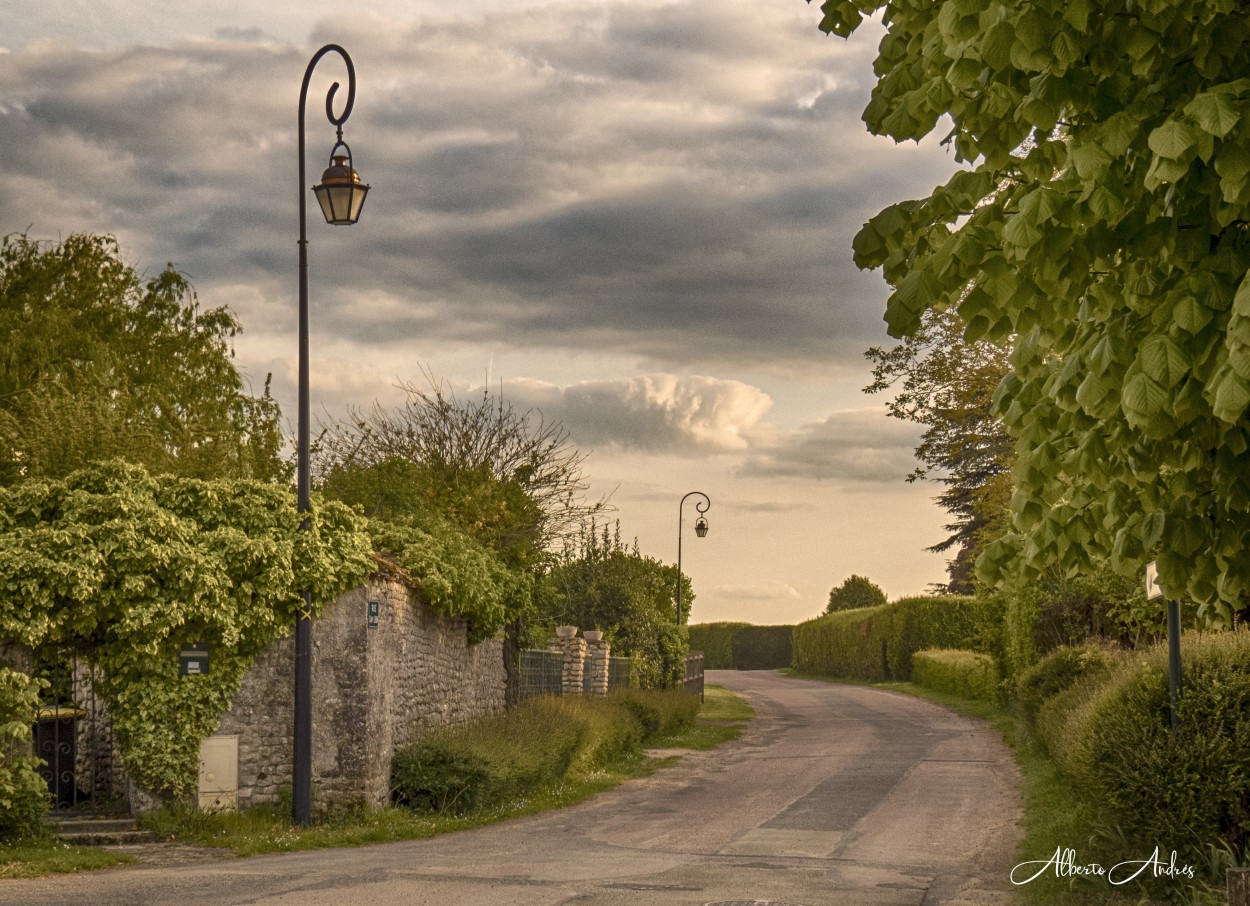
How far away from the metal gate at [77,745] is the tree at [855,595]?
6025 cm

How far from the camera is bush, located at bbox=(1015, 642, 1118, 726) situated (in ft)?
68.3

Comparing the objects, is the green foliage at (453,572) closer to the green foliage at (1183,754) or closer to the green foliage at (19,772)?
the green foliage at (19,772)

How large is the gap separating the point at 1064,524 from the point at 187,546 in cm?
1023

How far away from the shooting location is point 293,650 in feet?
49.1

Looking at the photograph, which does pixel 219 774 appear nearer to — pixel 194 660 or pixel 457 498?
→ pixel 194 660

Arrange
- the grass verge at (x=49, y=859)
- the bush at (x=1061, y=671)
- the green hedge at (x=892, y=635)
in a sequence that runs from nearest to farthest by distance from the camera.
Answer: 1. the grass verge at (x=49, y=859)
2. the bush at (x=1061, y=671)
3. the green hedge at (x=892, y=635)

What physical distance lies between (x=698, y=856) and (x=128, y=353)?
28529mm

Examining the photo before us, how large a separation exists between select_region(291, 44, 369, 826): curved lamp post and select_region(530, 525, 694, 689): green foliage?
51.1ft

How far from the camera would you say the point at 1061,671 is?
21641 mm

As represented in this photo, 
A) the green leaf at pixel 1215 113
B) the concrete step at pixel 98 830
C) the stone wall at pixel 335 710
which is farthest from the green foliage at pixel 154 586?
the green leaf at pixel 1215 113

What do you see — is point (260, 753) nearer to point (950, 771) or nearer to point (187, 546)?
point (187, 546)

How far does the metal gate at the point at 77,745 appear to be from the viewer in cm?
1452

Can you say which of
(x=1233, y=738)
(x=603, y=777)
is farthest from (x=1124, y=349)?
(x=603, y=777)

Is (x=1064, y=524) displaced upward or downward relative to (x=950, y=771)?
upward
